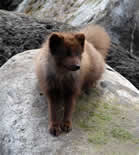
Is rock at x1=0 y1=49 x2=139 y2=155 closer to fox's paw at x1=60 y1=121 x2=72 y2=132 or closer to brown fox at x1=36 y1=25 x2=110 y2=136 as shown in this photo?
fox's paw at x1=60 y1=121 x2=72 y2=132

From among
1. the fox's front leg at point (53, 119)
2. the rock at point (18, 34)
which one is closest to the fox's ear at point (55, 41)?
the fox's front leg at point (53, 119)

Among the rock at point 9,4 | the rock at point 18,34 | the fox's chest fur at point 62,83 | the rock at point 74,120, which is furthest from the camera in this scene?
the rock at point 9,4

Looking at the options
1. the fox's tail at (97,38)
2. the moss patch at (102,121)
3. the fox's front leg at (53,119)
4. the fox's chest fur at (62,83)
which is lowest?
the moss patch at (102,121)

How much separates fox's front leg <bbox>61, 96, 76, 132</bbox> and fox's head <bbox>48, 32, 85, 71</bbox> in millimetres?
557

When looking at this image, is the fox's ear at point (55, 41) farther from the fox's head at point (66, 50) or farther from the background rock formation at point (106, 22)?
the background rock formation at point (106, 22)

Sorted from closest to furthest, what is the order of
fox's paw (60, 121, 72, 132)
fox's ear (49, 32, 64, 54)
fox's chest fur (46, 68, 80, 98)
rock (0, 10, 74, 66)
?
fox's ear (49, 32, 64, 54), fox's paw (60, 121, 72, 132), fox's chest fur (46, 68, 80, 98), rock (0, 10, 74, 66)

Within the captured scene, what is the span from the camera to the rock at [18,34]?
291 inches

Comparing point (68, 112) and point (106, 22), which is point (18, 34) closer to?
point (106, 22)

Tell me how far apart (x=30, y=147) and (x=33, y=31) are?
155 inches

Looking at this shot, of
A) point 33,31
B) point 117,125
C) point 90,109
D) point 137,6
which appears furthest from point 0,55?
point 137,6

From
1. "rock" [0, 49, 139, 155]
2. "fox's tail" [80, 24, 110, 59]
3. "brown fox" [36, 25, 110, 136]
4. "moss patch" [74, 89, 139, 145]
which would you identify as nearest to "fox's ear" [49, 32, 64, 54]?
"brown fox" [36, 25, 110, 136]

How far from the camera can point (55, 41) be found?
447 centimetres

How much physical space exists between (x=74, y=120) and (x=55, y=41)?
1.20 metres

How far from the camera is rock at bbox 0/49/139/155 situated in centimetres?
428
